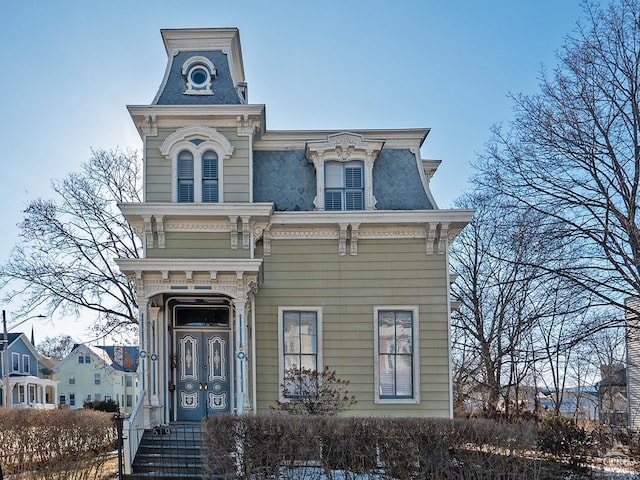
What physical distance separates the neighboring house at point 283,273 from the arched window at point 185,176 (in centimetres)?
2

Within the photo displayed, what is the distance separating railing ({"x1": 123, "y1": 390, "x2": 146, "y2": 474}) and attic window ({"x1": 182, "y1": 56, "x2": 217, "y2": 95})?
6.56 meters

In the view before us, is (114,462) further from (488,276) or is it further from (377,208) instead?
(488,276)

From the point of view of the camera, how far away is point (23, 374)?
50.3 meters

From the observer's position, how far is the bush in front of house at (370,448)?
9297mm

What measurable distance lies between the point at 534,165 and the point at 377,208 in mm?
3791

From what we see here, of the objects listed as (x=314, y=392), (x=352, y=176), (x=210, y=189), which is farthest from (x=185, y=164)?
(x=314, y=392)

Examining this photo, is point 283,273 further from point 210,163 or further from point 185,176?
point 185,176

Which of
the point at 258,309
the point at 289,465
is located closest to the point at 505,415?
the point at 258,309

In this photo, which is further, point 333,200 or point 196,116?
point 333,200

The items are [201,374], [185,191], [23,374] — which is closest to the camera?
[201,374]

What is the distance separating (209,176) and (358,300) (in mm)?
4030

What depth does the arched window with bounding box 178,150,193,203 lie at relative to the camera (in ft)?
46.5

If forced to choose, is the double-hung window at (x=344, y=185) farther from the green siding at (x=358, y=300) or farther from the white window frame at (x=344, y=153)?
the green siding at (x=358, y=300)

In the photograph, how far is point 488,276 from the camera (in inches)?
960
